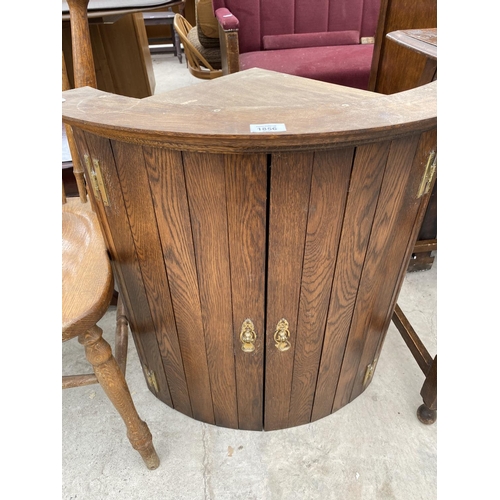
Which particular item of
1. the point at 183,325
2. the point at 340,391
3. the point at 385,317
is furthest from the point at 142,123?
the point at 340,391

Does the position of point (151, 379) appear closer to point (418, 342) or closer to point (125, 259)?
point (125, 259)

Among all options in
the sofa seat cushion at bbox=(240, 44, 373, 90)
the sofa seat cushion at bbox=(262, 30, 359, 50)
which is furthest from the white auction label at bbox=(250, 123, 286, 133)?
the sofa seat cushion at bbox=(262, 30, 359, 50)

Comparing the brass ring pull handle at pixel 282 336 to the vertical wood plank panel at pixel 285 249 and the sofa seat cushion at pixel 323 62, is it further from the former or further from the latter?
the sofa seat cushion at pixel 323 62

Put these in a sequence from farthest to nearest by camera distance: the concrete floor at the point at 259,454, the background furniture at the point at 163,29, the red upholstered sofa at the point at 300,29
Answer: the background furniture at the point at 163,29 < the red upholstered sofa at the point at 300,29 < the concrete floor at the point at 259,454

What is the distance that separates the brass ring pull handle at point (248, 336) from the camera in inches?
44.8

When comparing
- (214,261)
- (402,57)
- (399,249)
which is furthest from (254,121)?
(402,57)

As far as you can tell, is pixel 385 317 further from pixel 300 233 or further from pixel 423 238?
pixel 423 238

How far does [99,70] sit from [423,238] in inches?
101

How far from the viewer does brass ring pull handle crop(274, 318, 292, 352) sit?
3.75 ft

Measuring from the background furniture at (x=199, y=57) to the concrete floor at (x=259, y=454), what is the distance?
334 cm

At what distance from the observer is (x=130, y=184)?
926mm

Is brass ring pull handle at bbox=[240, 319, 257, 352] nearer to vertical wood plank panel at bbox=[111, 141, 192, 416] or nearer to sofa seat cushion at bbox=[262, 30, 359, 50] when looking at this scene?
vertical wood plank panel at bbox=[111, 141, 192, 416]

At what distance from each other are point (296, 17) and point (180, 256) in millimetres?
3213

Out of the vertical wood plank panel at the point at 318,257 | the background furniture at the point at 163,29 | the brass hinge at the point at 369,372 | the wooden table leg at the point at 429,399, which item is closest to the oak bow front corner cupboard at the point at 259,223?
the vertical wood plank panel at the point at 318,257
